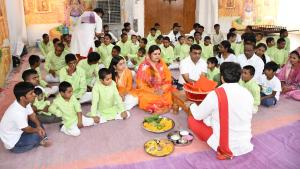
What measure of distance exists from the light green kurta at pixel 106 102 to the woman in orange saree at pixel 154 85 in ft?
1.40

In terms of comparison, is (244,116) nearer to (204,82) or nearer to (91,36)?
(204,82)

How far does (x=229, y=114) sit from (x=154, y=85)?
66.6 inches

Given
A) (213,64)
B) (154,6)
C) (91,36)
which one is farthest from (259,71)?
(154,6)

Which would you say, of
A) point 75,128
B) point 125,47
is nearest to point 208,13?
point 125,47

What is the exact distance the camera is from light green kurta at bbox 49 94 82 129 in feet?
11.6

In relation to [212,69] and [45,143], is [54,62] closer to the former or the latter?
[45,143]

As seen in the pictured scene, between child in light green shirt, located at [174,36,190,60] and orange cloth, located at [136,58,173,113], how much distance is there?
6.87 feet

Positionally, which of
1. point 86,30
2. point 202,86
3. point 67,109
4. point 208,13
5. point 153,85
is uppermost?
point 208,13

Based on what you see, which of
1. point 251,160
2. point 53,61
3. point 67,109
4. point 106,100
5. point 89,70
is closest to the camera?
point 251,160

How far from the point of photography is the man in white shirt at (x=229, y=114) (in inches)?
111

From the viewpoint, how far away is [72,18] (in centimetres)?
861

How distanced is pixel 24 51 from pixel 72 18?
5.49 ft

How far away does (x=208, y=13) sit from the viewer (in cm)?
927

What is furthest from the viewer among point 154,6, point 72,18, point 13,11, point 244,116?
point 154,6
